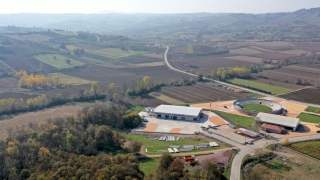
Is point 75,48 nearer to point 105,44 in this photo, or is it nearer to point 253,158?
point 105,44

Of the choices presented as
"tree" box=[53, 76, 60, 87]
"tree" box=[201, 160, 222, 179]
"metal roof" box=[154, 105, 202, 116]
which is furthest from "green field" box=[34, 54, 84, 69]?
"tree" box=[201, 160, 222, 179]

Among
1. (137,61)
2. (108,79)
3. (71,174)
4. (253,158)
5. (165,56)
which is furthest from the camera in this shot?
(165,56)

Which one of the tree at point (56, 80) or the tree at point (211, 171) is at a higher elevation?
the tree at point (56, 80)

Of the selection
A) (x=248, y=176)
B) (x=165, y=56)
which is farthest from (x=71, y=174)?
(x=165, y=56)

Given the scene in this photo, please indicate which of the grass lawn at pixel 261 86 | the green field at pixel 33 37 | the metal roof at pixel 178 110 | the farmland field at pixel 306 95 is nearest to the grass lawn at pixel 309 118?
the farmland field at pixel 306 95

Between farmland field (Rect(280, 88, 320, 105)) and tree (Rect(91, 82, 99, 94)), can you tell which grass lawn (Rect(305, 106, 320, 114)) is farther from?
tree (Rect(91, 82, 99, 94))

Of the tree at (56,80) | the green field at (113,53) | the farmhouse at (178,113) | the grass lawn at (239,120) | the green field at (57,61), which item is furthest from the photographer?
the green field at (113,53)

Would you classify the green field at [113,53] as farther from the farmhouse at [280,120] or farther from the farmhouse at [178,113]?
the farmhouse at [280,120]
